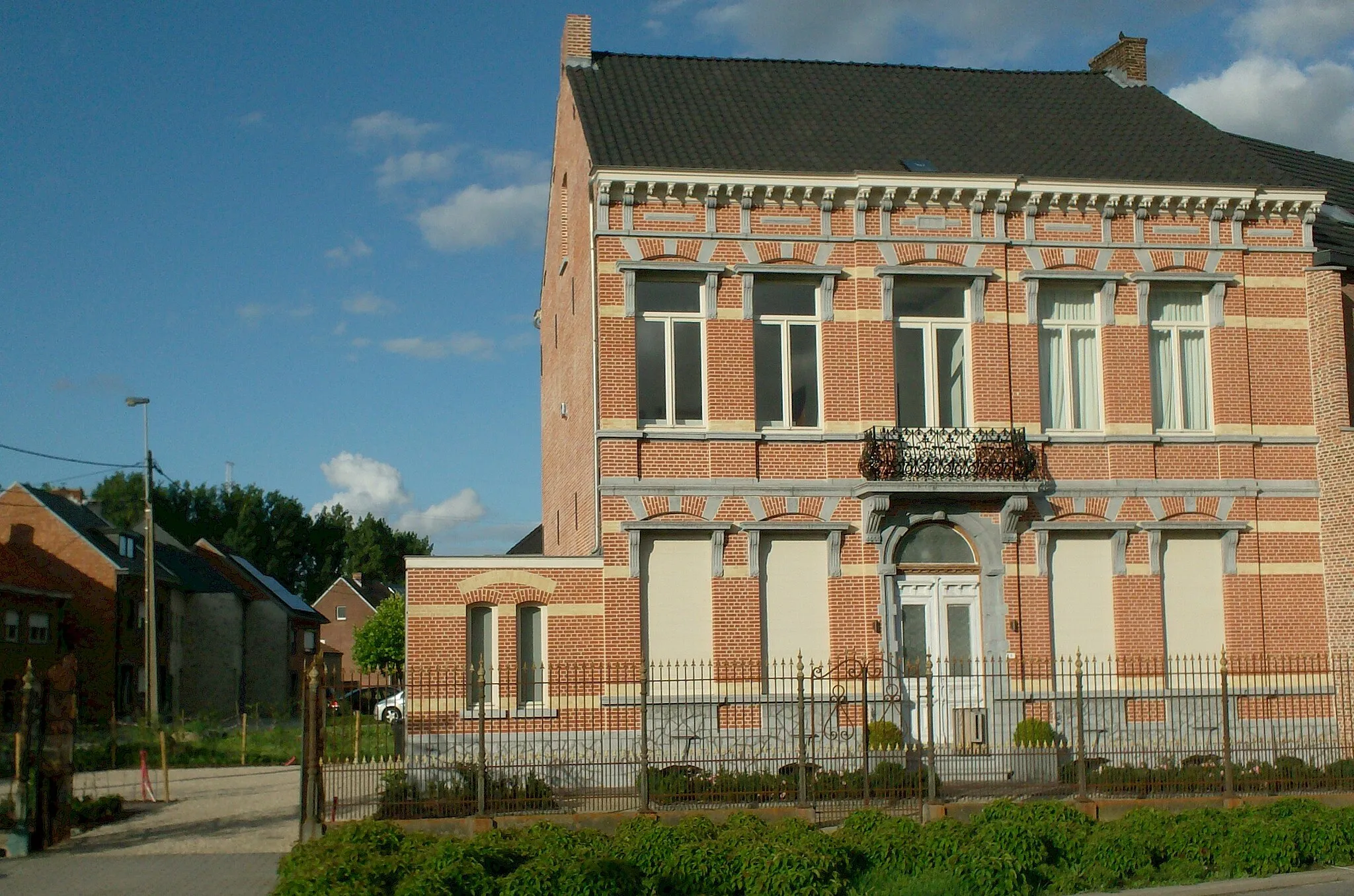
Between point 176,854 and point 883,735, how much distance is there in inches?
393

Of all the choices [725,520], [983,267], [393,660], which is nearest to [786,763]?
[725,520]

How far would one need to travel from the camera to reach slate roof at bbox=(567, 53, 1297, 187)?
2295 centimetres

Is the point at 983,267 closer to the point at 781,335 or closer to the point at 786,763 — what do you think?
the point at 781,335

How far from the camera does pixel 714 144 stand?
23.0 meters

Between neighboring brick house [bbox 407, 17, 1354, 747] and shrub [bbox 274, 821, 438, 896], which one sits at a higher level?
neighboring brick house [bbox 407, 17, 1354, 747]

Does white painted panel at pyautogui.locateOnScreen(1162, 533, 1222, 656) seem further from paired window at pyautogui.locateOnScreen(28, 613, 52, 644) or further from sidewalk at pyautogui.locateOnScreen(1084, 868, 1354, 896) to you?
paired window at pyautogui.locateOnScreen(28, 613, 52, 644)

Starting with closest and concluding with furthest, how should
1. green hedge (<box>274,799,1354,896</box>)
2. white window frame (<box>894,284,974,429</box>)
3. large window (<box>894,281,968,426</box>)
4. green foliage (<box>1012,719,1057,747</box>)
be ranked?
green hedge (<box>274,799,1354,896</box>)
green foliage (<box>1012,719,1057,747</box>)
white window frame (<box>894,284,974,429</box>)
large window (<box>894,281,968,426</box>)

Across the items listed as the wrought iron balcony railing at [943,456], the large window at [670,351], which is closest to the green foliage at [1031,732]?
the wrought iron balcony railing at [943,456]

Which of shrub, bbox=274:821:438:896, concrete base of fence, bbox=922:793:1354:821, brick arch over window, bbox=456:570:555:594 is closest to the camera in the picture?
shrub, bbox=274:821:438:896

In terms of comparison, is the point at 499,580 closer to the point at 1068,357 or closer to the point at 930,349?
the point at 930,349

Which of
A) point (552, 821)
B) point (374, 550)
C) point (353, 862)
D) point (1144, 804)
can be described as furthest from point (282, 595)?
point (353, 862)

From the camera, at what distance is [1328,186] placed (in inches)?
1106

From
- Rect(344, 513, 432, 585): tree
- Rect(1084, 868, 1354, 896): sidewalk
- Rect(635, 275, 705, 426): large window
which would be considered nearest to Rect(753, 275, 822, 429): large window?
Rect(635, 275, 705, 426): large window

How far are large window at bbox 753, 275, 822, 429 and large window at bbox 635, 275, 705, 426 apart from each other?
1.01 m
